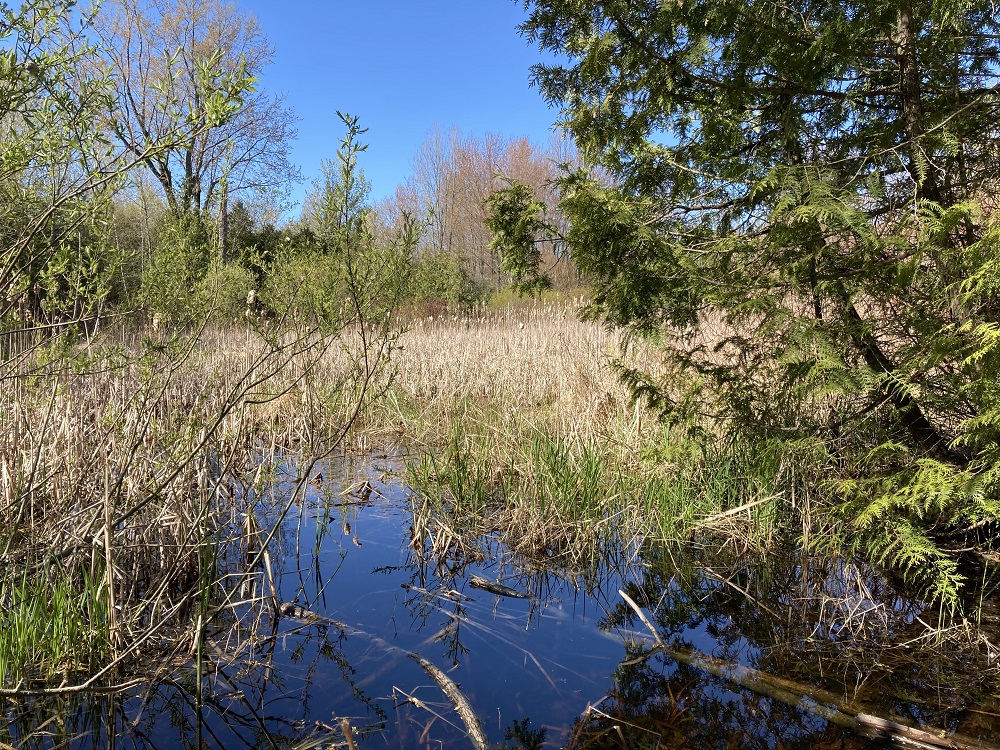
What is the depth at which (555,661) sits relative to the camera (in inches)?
111

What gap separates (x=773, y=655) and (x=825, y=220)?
1792 mm

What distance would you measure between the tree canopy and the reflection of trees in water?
0.29 meters

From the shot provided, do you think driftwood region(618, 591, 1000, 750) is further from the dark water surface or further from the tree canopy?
the tree canopy

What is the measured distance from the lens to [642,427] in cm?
474

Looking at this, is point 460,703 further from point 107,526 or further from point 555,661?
point 107,526

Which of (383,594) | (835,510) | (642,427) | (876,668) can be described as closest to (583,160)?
(642,427)

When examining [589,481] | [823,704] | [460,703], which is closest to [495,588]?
[589,481]

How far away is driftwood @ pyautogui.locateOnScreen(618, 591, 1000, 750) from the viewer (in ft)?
7.02

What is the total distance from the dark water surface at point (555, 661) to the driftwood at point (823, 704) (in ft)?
0.11

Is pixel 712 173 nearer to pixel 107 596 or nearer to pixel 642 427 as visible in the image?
pixel 642 427

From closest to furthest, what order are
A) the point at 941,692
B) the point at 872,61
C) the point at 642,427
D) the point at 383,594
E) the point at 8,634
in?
the point at 8,634 < the point at 941,692 < the point at 872,61 < the point at 383,594 < the point at 642,427

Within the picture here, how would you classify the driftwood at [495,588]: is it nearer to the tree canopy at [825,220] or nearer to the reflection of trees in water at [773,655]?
the reflection of trees in water at [773,655]

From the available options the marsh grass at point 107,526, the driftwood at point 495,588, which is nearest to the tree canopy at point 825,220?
the driftwood at point 495,588

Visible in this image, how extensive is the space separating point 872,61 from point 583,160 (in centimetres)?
154
